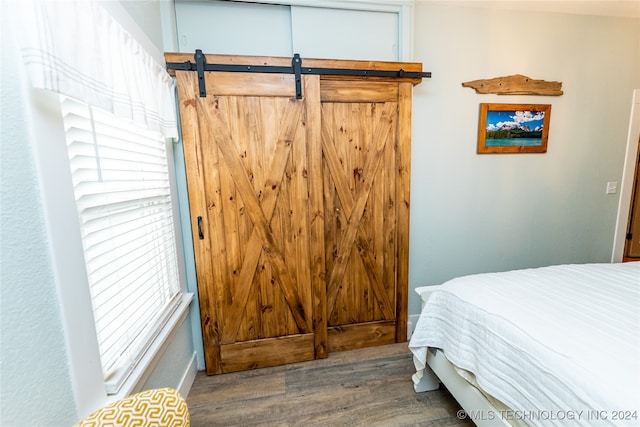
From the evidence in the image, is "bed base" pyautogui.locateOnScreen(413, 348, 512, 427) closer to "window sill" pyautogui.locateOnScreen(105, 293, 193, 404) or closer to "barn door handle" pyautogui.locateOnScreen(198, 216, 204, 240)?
"window sill" pyautogui.locateOnScreen(105, 293, 193, 404)

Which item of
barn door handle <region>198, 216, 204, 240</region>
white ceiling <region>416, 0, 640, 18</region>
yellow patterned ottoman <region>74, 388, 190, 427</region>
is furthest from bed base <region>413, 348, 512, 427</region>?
white ceiling <region>416, 0, 640, 18</region>

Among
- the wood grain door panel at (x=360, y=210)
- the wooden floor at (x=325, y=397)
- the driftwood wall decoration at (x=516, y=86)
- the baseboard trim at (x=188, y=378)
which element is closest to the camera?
the wooden floor at (x=325, y=397)

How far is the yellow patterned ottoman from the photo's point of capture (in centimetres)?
66

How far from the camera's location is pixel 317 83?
1745mm

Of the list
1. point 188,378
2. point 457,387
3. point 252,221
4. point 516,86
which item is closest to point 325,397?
point 457,387

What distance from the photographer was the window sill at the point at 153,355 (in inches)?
40.3

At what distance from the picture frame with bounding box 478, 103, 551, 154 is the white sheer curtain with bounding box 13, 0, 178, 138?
2408 millimetres

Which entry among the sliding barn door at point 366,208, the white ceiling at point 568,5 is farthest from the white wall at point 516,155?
the sliding barn door at point 366,208

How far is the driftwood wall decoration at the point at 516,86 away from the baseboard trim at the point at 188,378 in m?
3.01

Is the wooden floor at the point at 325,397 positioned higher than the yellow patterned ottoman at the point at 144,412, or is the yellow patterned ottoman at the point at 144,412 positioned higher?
the yellow patterned ottoman at the point at 144,412

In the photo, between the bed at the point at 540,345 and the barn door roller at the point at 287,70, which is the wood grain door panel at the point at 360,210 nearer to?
the barn door roller at the point at 287,70

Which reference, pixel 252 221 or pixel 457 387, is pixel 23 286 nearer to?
pixel 252 221

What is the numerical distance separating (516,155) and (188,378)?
3.18 meters

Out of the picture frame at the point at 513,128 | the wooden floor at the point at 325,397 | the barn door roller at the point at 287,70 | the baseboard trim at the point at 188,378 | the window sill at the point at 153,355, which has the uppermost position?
the barn door roller at the point at 287,70
